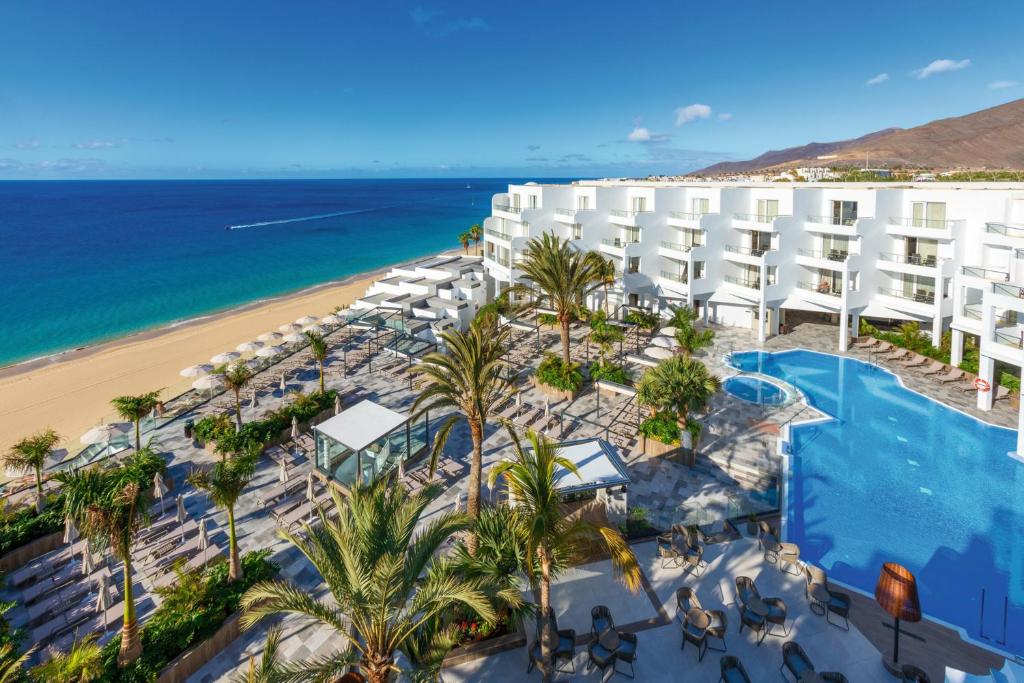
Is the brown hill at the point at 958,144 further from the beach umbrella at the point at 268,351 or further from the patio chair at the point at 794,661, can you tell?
the patio chair at the point at 794,661

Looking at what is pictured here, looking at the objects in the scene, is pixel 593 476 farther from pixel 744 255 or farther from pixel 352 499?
pixel 744 255

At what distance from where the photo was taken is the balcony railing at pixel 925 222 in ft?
89.2

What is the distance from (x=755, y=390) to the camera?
25078 mm

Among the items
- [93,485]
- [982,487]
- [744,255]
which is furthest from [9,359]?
[982,487]

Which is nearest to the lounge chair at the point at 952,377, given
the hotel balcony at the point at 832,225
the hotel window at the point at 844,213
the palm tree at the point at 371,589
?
the hotel balcony at the point at 832,225

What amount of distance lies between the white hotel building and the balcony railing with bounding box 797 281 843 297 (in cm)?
9

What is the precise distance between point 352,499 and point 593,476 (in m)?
6.96

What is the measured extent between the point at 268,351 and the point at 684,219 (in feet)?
88.0

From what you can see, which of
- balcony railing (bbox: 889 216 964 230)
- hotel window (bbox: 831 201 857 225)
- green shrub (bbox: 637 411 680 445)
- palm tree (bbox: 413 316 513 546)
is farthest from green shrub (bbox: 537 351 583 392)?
balcony railing (bbox: 889 216 964 230)

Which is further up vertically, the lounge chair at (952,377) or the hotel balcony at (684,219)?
the hotel balcony at (684,219)

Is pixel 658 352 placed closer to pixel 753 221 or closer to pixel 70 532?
pixel 753 221

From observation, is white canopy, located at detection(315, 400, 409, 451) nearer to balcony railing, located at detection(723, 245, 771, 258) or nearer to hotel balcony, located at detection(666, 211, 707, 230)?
hotel balcony, located at detection(666, 211, 707, 230)

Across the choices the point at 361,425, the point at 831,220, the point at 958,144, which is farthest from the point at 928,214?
the point at 958,144

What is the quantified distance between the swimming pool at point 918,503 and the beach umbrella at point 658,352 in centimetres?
613
